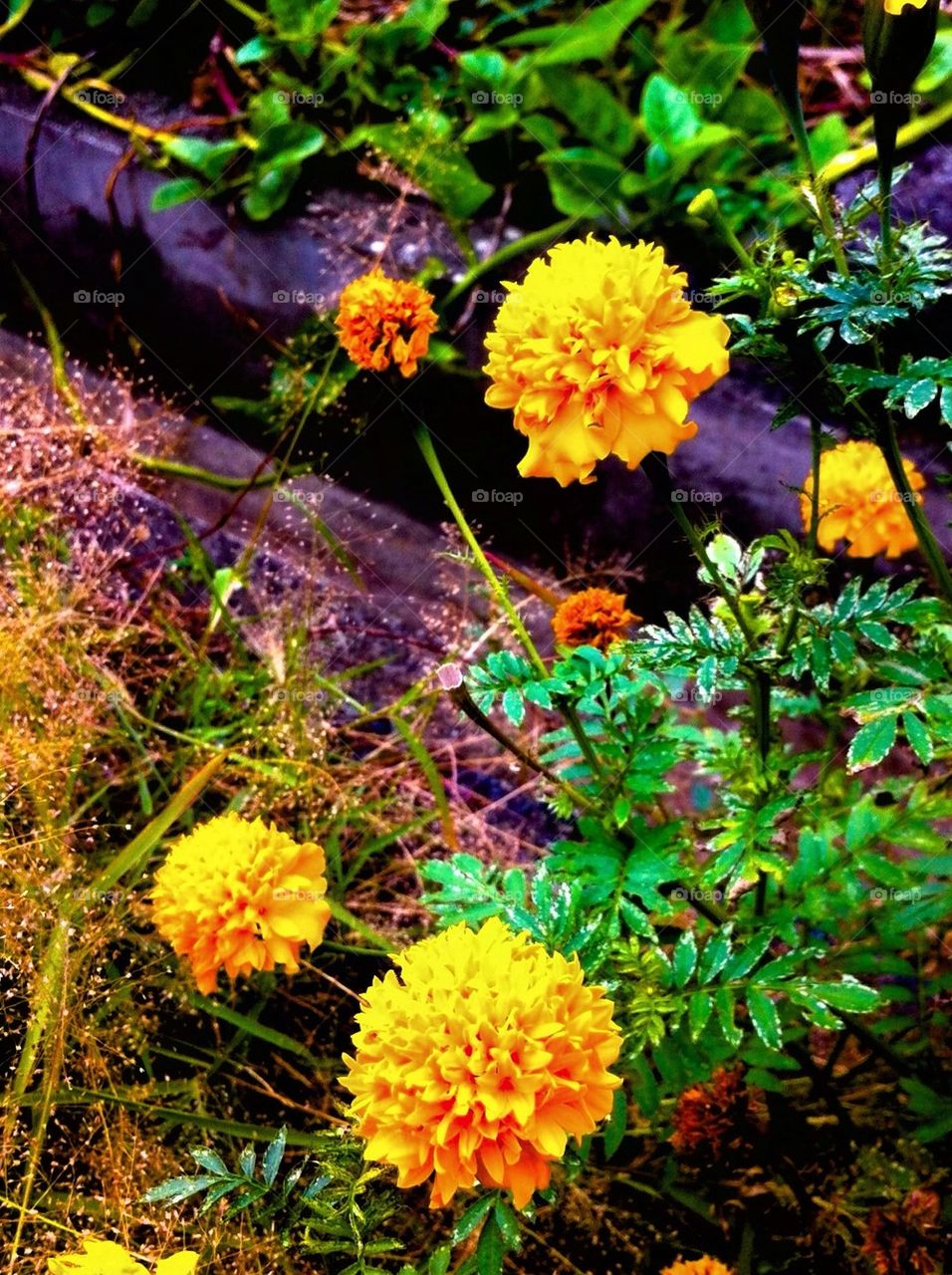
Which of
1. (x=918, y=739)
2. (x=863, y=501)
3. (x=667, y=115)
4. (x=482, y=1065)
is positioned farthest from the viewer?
(x=667, y=115)

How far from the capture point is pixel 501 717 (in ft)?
5.87

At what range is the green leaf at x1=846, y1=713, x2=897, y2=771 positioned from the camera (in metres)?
0.89

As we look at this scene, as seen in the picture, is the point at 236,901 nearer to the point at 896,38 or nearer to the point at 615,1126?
the point at 615,1126

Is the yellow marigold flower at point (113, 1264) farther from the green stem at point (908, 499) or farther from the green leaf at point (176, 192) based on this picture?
the green leaf at point (176, 192)

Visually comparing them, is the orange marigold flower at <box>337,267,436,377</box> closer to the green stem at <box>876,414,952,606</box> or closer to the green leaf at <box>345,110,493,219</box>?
the green stem at <box>876,414,952,606</box>

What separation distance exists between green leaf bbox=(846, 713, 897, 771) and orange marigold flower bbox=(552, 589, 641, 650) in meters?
0.29

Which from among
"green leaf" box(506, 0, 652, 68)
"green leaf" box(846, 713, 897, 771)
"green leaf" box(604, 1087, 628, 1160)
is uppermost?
"green leaf" box(506, 0, 652, 68)

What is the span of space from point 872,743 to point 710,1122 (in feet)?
1.61

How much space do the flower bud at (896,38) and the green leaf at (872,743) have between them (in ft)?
1.58

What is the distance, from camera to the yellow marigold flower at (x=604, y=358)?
2.73ft

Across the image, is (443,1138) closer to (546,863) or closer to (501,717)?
(546,863)

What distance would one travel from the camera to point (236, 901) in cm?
107

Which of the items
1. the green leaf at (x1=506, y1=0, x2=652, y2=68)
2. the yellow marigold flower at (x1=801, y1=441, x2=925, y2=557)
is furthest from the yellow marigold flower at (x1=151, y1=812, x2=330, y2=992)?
the green leaf at (x1=506, y1=0, x2=652, y2=68)

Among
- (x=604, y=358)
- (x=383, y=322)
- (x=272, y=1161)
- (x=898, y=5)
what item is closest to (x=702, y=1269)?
(x=272, y=1161)
